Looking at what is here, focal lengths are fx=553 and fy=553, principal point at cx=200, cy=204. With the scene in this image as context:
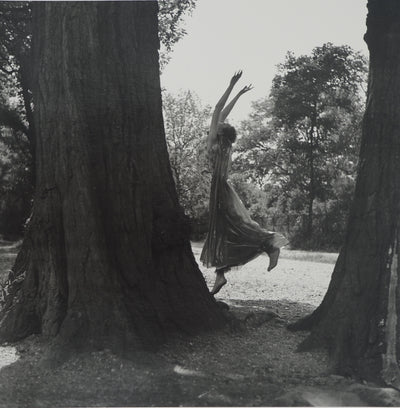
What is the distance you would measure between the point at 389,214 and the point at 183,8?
1327cm

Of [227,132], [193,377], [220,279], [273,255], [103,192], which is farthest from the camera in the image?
[220,279]

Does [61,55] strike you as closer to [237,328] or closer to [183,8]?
[237,328]

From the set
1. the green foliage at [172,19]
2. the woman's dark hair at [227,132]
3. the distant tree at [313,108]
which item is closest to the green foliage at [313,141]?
the distant tree at [313,108]

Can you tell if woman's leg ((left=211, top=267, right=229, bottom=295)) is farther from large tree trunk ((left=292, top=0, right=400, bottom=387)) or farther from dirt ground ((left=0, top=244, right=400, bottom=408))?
large tree trunk ((left=292, top=0, right=400, bottom=387))

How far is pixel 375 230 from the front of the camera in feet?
18.4

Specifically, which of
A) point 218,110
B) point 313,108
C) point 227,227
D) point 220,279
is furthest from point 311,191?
point 218,110

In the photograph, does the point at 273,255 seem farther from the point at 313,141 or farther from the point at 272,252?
the point at 313,141

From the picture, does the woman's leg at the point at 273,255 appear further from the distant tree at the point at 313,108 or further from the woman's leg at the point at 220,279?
the distant tree at the point at 313,108

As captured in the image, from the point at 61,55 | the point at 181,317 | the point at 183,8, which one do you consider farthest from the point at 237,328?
the point at 183,8

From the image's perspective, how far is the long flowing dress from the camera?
7.31 metres

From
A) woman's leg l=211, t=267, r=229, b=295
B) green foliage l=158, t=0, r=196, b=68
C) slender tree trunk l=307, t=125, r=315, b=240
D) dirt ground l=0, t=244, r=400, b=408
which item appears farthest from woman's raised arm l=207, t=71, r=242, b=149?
slender tree trunk l=307, t=125, r=315, b=240

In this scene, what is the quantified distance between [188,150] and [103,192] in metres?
31.6

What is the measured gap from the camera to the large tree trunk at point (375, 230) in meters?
5.36

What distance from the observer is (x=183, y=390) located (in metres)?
4.79
